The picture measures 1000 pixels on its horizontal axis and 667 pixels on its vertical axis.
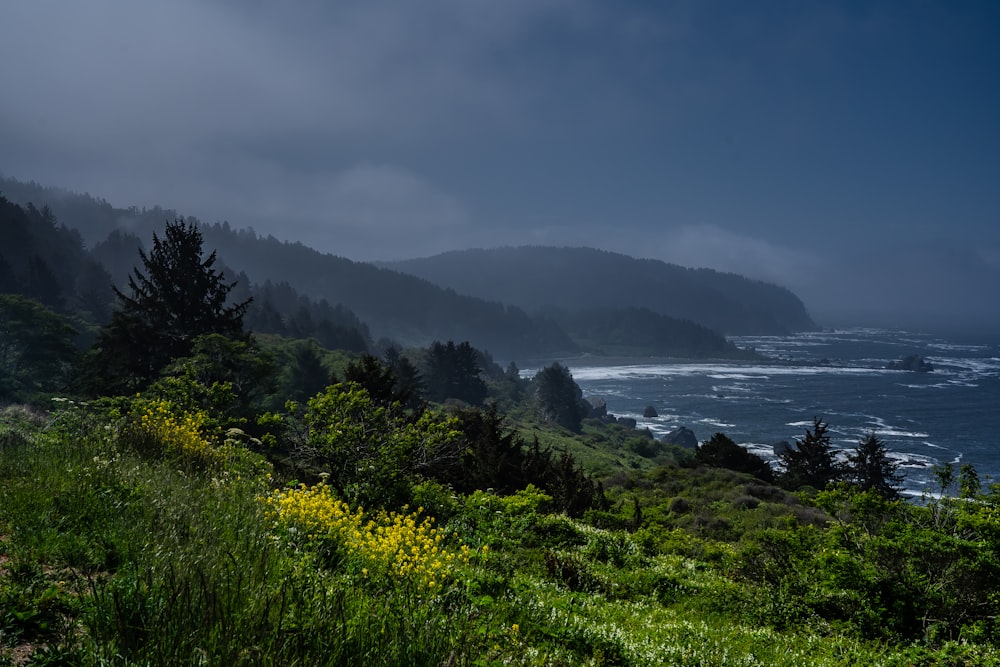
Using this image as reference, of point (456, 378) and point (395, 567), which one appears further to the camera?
point (456, 378)

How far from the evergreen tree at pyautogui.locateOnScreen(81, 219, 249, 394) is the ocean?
182ft

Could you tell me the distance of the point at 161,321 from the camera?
98.9 ft

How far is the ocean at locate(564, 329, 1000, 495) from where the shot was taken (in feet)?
245

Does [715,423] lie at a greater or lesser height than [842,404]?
lesser

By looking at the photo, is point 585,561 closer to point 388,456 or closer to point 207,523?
point 388,456

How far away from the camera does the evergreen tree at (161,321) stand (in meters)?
28.5

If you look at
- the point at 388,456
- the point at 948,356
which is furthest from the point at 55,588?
the point at 948,356

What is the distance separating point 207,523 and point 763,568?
1135 cm

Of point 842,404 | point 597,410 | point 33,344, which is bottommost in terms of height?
point 597,410

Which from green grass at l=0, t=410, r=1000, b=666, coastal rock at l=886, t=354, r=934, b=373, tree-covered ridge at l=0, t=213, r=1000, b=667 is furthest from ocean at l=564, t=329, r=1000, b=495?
green grass at l=0, t=410, r=1000, b=666

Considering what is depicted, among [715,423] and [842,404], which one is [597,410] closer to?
[715,423]

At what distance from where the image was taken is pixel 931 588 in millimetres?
8406

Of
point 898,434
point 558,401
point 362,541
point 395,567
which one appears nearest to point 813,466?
point 362,541

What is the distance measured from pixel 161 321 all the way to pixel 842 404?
414 ft
